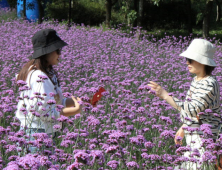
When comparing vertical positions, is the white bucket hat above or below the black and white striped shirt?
above

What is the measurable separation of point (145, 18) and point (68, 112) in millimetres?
26406

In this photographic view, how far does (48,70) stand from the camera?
330cm

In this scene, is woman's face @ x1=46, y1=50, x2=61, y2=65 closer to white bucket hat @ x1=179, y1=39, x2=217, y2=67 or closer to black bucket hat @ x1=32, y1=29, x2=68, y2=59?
black bucket hat @ x1=32, y1=29, x2=68, y2=59

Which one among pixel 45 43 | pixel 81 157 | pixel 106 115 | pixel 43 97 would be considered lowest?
pixel 81 157

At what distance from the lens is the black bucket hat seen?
3.19m

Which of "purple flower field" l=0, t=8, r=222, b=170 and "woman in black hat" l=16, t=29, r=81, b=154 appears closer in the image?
"purple flower field" l=0, t=8, r=222, b=170

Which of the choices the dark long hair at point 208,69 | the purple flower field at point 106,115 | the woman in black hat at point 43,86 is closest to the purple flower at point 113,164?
the purple flower field at point 106,115

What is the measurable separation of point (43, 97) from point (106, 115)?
5.11ft

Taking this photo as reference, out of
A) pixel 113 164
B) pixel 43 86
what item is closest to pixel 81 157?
pixel 113 164

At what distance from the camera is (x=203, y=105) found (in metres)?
3.40

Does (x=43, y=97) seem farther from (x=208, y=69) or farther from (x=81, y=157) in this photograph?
(x=208, y=69)

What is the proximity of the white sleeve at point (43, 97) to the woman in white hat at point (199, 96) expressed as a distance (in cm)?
91

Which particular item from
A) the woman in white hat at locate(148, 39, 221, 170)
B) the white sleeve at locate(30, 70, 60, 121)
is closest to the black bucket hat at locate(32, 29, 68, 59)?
the white sleeve at locate(30, 70, 60, 121)

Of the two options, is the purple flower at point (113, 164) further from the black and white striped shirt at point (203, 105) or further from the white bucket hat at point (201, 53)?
the white bucket hat at point (201, 53)
